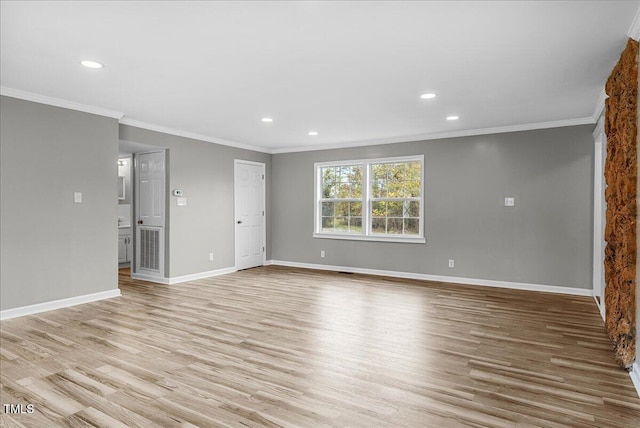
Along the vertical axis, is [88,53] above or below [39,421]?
above

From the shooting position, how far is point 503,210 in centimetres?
577

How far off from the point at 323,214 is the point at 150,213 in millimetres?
3148

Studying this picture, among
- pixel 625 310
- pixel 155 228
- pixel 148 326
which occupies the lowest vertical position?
pixel 148 326

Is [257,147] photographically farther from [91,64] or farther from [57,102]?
[91,64]

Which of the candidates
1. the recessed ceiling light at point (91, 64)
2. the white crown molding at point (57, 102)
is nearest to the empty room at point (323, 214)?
the white crown molding at point (57, 102)

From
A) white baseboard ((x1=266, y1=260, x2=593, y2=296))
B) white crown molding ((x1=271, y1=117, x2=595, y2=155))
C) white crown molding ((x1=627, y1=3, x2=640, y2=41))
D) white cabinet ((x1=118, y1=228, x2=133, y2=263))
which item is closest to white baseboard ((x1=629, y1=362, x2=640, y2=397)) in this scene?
white crown molding ((x1=627, y1=3, x2=640, y2=41))

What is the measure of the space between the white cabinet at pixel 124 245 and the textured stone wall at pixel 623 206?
787 cm

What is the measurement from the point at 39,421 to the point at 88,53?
265cm

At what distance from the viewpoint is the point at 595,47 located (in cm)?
293

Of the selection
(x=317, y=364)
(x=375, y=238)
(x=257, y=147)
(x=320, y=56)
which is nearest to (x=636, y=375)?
(x=317, y=364)

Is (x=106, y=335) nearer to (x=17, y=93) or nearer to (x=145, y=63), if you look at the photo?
(x=145, y=63)

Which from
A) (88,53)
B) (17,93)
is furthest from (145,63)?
(17,93)

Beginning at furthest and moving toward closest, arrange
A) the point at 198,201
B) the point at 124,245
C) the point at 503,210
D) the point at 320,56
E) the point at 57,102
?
the point at 124,245 < the point at 198,201 < the point at 503,210 < the point at 57,102 < the point at 320,56

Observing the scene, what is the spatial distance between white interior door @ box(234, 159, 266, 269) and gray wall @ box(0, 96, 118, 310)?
247 centimetres
